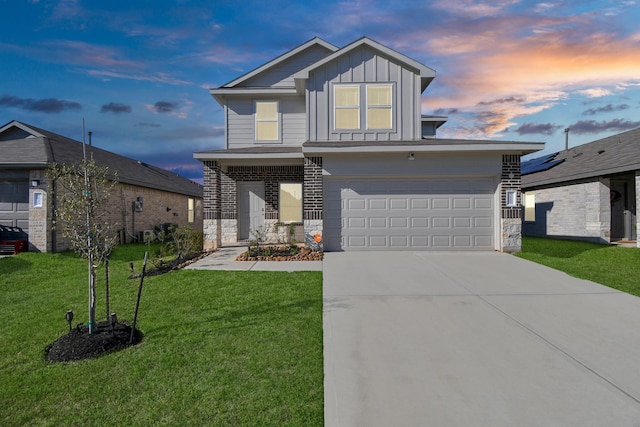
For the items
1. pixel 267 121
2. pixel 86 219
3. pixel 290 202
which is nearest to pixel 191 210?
pixel 267 121

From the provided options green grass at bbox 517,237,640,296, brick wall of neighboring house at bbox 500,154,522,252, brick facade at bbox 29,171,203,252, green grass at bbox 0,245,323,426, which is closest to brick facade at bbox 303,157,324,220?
green grass at bbox 0,245,323,426

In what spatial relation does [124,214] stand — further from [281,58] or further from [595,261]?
[595,261]

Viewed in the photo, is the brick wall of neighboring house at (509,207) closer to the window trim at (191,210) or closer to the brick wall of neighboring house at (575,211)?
the brick wall of neighboring house at (575,211)

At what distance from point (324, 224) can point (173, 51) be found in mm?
10222

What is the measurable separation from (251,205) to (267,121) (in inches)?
144

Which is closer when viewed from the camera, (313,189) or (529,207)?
(313,189)

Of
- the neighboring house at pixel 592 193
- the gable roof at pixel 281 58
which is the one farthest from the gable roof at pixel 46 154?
the neighboring house at pixel 592 193

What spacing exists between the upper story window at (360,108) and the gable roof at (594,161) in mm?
9016

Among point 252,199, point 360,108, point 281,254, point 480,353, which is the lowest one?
point 480,353

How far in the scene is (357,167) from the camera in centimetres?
1067

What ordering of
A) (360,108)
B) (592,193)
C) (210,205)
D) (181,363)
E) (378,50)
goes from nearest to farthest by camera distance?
(181,363), (378,50), (360,108), (210,205), (592,193)

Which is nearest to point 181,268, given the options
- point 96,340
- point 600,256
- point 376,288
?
point 96,340

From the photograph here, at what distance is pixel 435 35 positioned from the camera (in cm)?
1125

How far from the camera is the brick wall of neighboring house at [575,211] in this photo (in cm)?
1327
